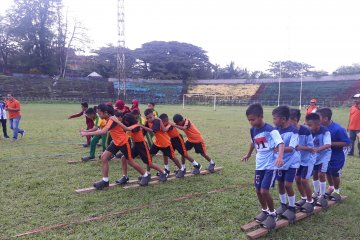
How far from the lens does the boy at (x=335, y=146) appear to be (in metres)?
5.80

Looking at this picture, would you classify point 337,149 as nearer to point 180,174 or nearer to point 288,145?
point 288,145

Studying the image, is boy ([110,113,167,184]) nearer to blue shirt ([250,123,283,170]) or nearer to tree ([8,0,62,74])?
blue shirt ([250,123,283,170])

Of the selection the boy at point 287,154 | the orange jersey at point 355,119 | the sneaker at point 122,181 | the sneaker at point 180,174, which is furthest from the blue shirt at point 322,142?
the orange jersey at point 355,119

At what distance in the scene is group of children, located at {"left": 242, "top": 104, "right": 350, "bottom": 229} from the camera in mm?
4699

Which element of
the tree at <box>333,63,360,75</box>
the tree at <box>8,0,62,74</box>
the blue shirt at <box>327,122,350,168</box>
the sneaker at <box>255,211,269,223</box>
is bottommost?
the sneaker at <box>255,211,269,223</box>

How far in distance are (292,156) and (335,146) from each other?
1.40 m

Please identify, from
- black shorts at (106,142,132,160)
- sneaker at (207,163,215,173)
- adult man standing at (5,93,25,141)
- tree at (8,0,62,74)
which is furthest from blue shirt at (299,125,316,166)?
tree at (8,0,62,74)

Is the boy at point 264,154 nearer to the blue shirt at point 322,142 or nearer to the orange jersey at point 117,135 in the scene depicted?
the blue shirt at point 322,142

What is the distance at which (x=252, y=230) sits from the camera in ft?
15.7

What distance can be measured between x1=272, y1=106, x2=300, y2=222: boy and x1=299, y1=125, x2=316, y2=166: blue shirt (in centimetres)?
30

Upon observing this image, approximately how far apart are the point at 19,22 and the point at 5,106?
Result: 50.8 meters

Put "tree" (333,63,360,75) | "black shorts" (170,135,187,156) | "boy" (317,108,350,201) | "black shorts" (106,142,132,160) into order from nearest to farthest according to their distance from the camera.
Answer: "boy" (317,108,350,201) → "black shorts" (106,142,132,160) → "black shorts" (170,135,187,156) → "tree" (333,63,360,75)

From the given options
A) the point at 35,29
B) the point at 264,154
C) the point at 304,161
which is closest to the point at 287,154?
the point at 264,154

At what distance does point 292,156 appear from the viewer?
5.00m
